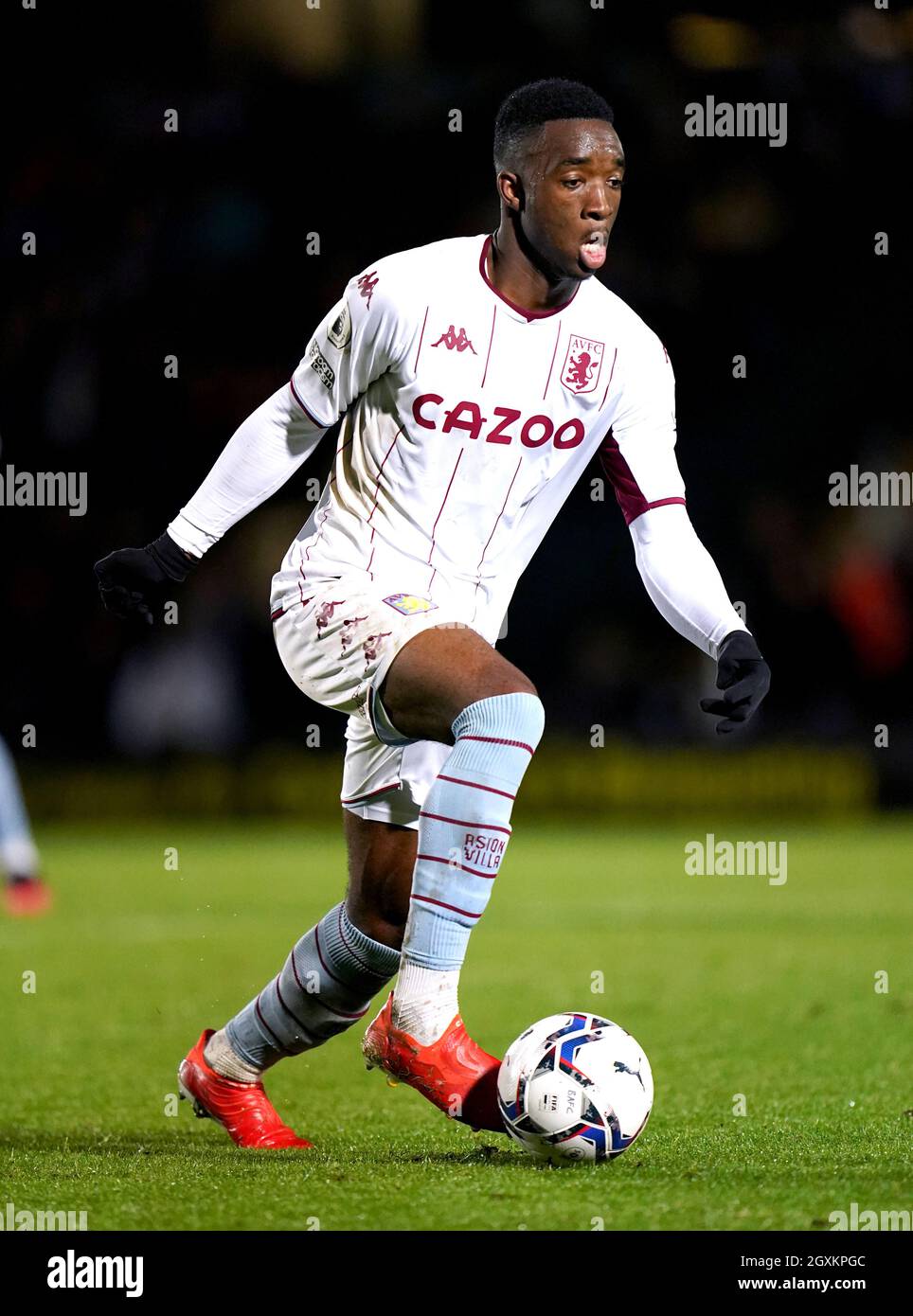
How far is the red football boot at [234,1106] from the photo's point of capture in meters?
4.26

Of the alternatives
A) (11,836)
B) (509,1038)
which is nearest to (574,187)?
(509,1038)

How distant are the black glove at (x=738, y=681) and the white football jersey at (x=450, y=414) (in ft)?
1.75

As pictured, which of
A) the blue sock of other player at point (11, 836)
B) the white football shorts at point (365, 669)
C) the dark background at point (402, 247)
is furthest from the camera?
the dark background at point (402, 247)

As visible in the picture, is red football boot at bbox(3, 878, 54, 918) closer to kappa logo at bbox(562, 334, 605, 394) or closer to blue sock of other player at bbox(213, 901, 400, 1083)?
blue sock of other player at bbox(213, 901, 400, 1083)

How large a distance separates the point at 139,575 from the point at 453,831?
1055 millimetres

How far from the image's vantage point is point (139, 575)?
414 cm

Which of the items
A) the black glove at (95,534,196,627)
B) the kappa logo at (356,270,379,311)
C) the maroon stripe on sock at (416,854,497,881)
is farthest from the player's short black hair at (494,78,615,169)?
the maroon stripe on sock at (416,854,497,881)

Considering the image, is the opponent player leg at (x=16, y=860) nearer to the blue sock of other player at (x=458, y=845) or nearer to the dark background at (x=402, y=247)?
the dark background at (x=402, y=247)

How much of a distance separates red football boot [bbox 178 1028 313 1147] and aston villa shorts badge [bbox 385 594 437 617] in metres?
1.26

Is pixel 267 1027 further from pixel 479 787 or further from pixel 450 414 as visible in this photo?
pixel 450 414

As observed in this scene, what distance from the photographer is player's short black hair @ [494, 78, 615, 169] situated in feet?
13.1

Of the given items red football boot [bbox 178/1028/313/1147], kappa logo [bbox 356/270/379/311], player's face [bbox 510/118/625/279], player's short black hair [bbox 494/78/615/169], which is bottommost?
red football boot [bbox 178/1028/313/1147]

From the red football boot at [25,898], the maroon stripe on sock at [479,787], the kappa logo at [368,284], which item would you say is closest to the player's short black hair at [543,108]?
the kappa logo at [368,284]

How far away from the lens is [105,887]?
10641mm
